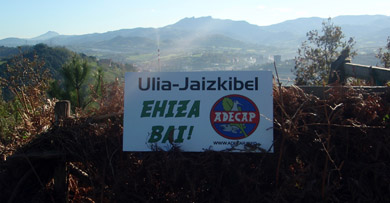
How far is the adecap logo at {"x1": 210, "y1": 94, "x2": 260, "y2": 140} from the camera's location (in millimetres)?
3158

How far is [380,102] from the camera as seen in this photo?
130 inches

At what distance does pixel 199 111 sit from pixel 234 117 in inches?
13.0

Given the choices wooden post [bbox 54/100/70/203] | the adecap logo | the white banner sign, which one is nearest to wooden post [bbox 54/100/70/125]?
wooden post [bbox 54/100/70/203]

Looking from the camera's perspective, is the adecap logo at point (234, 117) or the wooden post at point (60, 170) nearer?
the adecap logo at point (234, 117)

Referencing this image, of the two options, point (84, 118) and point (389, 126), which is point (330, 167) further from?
point (84, 118)

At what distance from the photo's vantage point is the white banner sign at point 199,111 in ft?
10.3

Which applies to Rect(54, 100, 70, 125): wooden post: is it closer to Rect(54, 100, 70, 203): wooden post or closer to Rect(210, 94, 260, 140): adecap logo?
Rect(54, 100, 70, 203): wooden post

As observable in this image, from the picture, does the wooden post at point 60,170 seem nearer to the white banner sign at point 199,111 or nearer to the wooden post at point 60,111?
the wooden post at point 60,111

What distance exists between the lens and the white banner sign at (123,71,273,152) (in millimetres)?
3154

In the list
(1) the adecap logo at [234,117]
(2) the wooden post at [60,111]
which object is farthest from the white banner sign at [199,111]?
(2) the wooden post at [60,111]

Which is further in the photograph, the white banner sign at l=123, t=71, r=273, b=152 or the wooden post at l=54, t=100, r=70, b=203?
the wooden post at l=54, t=100, r=70, b=203

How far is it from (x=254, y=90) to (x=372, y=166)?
47.2 inches

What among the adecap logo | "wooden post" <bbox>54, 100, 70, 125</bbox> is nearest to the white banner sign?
the adecap logo

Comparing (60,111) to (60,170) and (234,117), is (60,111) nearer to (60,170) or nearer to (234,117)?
(60,170)
